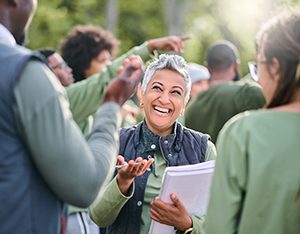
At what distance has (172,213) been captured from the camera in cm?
441

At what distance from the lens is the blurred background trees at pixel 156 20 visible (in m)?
25.7

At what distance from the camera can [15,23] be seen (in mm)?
3477

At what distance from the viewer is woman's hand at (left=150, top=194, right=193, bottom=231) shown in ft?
14.4

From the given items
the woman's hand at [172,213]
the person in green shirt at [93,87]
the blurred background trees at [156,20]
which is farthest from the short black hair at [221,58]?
the blurred background trees at [156,20]

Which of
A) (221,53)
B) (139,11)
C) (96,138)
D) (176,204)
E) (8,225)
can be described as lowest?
(139,11)

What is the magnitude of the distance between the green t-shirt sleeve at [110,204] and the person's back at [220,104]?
235cm

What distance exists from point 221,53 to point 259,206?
16.6 ft

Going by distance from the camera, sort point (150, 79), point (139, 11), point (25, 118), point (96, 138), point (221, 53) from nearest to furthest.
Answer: point (25, 118)
point (96, 138)
point (150, 79)
point (221, 53)
point (139, 11)

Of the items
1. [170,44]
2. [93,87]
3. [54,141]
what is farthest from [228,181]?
[93,87]

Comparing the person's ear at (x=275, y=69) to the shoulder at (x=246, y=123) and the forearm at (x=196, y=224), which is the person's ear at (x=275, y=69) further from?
the forearm at (x=196, y=224)

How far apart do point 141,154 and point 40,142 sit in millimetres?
1587

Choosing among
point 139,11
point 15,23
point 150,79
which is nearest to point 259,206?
point 15,23

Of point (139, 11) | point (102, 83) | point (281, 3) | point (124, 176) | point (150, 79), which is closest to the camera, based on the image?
point (281, 3)

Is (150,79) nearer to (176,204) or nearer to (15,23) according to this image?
(176,204)
